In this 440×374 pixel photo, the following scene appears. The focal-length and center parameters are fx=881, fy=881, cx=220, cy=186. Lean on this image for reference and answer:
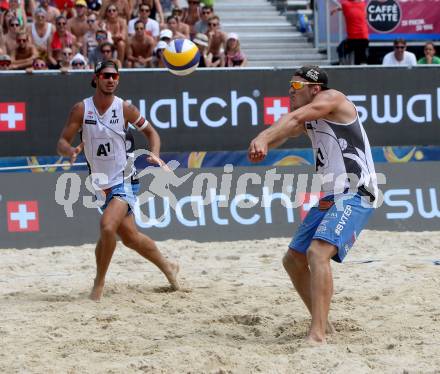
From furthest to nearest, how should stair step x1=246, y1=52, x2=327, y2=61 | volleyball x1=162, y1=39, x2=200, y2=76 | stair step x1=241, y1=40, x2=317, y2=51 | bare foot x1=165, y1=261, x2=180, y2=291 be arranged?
1. stair step x1=241, y1=40, x2=317, y2=51
2. stair step x1=246, y1=52, x2=327, y2=61
3. volleyball x1=162, y1=39, x2=200, y2=76
4. bare foot x1=165, y1=261, x2=180, y2=291

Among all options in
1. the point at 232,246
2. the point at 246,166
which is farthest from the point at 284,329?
the point at 246,166

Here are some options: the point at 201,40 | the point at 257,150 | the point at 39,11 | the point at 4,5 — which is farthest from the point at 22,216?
the point at 257,150

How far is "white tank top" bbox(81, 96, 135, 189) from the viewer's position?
719cm

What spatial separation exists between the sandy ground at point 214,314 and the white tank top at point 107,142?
3.26 feet

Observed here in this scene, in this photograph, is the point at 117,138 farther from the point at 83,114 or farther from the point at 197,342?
the point at 197,342

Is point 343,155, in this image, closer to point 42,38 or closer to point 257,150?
point 257,150

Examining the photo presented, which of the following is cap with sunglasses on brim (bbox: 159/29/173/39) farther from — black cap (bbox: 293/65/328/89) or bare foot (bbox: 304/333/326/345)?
bare foot (bbox: 304/333/326/345)

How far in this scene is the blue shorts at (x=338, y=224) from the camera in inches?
217

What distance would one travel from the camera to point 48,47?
40.3ft

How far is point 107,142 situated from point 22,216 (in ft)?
9.49

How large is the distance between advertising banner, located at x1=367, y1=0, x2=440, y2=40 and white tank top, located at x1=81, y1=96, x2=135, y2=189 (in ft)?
25.1

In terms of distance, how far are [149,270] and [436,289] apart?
2.76m

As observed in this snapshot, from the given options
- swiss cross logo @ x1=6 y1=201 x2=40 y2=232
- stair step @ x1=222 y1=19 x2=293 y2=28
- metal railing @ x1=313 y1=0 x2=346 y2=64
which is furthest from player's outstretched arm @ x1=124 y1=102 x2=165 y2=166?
stair step @ x1=222 y1=19 x2=293 y2=28

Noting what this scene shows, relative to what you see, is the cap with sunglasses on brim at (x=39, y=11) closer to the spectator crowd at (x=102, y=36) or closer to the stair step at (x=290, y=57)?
the spectator crowd at (x=102, y=36)
